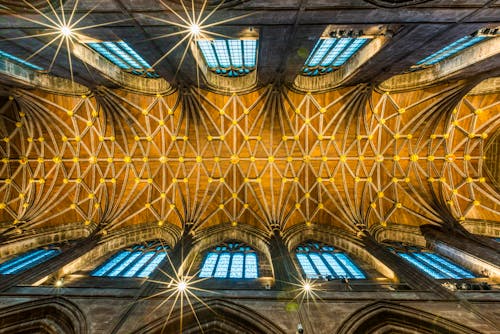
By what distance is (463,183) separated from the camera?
1417 centimetres

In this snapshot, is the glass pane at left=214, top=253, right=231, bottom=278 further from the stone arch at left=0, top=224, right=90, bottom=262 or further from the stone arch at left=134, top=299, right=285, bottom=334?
the stone arch at left=0, top=224, right=90, bottom=262

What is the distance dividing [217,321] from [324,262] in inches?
243

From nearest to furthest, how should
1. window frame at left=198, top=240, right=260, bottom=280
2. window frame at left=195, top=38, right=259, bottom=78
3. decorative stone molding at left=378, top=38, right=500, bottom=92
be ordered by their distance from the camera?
decorative stone molding at left=378, top=38, right=500, bottom=92 < window frame at left=198, top=240, right=260, bottom=280 < window frame at left=195, top=38, right=259, bottom=78

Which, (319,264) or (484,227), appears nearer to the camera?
(319,264)

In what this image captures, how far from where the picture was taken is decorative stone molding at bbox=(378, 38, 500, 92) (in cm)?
817

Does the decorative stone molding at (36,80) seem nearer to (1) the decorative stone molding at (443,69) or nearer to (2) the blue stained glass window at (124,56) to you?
(2) the blue stained glass window at (124,56)

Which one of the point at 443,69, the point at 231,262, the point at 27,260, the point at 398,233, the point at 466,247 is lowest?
the point at 466,247

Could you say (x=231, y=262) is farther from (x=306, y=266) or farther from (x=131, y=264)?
(x=131, y=264)

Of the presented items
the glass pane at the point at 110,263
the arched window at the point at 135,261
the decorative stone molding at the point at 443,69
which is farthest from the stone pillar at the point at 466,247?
the glass pane at the point at 110,263

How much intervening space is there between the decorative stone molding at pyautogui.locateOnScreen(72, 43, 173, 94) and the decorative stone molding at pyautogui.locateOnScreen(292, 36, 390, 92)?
6.97 metres

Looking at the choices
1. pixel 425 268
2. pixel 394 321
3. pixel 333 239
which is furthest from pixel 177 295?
pixel 425 268

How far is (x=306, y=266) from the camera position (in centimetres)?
1068

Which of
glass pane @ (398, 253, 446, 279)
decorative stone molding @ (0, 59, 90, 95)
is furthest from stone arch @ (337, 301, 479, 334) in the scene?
decorative stone molding @ (0, 59, 90, 95)

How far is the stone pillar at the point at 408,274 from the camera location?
292 inches
